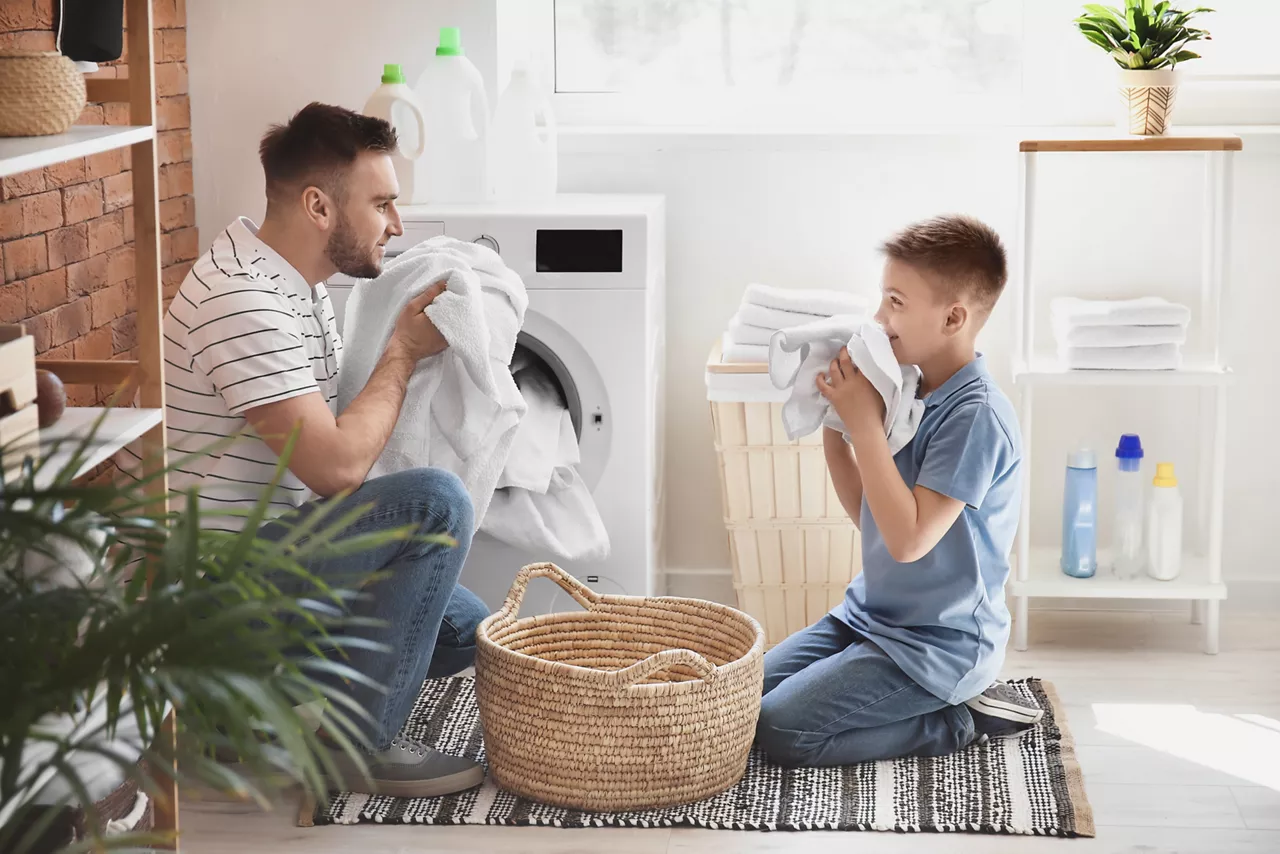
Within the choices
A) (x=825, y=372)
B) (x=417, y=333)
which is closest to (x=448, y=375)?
(x=417, y=333)

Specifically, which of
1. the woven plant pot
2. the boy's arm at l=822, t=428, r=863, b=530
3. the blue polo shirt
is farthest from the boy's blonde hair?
the woven plant pot

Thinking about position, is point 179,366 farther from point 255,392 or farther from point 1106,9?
point 1106,9

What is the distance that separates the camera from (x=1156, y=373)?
2.77m

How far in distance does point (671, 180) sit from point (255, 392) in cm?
132

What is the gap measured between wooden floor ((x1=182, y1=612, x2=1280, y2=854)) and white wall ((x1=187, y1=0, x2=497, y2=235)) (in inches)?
55.3

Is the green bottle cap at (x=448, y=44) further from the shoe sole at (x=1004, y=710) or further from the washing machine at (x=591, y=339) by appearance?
the shoe sole at (x=1004, y=710)

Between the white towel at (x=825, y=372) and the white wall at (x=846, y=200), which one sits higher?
the white wall at (x=846, y=200)

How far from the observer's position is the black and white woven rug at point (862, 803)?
2.12 m

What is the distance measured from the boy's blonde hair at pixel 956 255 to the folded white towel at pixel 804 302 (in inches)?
18.9

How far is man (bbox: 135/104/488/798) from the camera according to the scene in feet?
6.60

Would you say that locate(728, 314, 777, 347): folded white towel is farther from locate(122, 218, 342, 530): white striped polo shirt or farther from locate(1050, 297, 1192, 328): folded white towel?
locate(122, 218, 342, 530): white striped polo shirt

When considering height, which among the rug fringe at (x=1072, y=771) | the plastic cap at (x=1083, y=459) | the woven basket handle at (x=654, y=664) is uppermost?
the plastic cap at (x=1083, y=459)

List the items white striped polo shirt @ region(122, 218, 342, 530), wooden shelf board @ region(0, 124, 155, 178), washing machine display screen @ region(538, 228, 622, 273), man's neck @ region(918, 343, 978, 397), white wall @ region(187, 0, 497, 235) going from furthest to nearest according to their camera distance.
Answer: white wall @ region(187, 0, 497, 235), washing machine display screen @ region(538, 228, 622, 273), man's neck @ region(918, 343, 978, 397), white striped polo shirt @ region(122, 218, 342, 530), wooden shelf board @ region(0, 124, 155, 178)

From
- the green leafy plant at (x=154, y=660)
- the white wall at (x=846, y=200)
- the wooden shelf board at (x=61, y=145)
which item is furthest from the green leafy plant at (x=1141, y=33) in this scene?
the green leafy plant at (x=154, y=660)
